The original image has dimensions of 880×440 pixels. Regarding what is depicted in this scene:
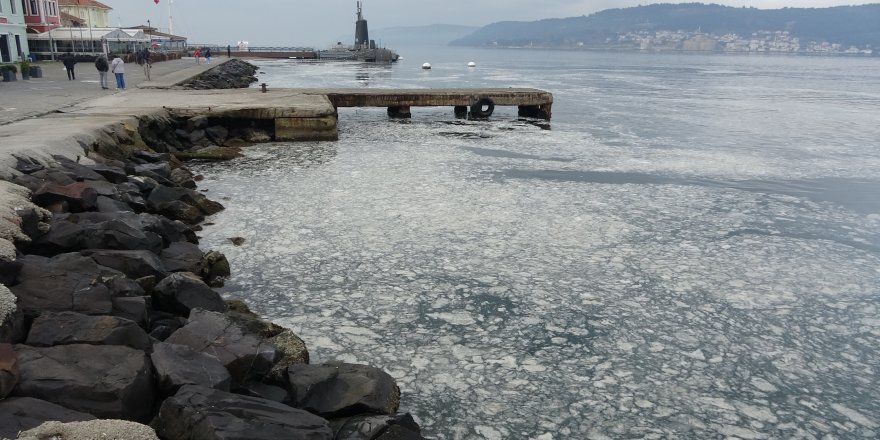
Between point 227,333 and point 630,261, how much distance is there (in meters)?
5.21

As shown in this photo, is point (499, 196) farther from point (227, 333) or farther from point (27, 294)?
point (27, 294)

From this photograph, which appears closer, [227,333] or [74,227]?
[227,333]

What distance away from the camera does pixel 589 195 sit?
11469 mm

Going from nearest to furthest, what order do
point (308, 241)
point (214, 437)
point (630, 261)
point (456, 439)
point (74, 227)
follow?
point (214, 437)
point (456, 439)
point (74, 227)
point (630, 261)
point (308, 241)

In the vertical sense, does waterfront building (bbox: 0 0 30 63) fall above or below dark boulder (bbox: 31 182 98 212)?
above

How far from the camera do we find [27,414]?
328 cm

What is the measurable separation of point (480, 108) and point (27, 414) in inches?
857

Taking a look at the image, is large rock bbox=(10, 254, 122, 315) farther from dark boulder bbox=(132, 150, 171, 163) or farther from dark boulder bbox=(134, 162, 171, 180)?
dark boulder bbox=(132, 150, 171, 163)

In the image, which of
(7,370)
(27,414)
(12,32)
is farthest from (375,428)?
(12,32)

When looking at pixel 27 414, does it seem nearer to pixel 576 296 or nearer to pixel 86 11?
pixel 576 296

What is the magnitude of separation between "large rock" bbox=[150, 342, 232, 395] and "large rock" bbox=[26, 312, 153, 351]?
0.88 ft

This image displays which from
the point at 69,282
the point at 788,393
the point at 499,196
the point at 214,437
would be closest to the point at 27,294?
the point at 69,282

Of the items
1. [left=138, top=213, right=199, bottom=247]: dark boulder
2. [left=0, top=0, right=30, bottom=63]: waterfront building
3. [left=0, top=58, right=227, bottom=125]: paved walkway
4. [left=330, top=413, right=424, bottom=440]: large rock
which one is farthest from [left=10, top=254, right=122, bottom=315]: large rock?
[left=0, top=0, right=30, bottom=63]: waterfront building

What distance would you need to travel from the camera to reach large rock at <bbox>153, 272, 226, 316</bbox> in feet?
18.5
